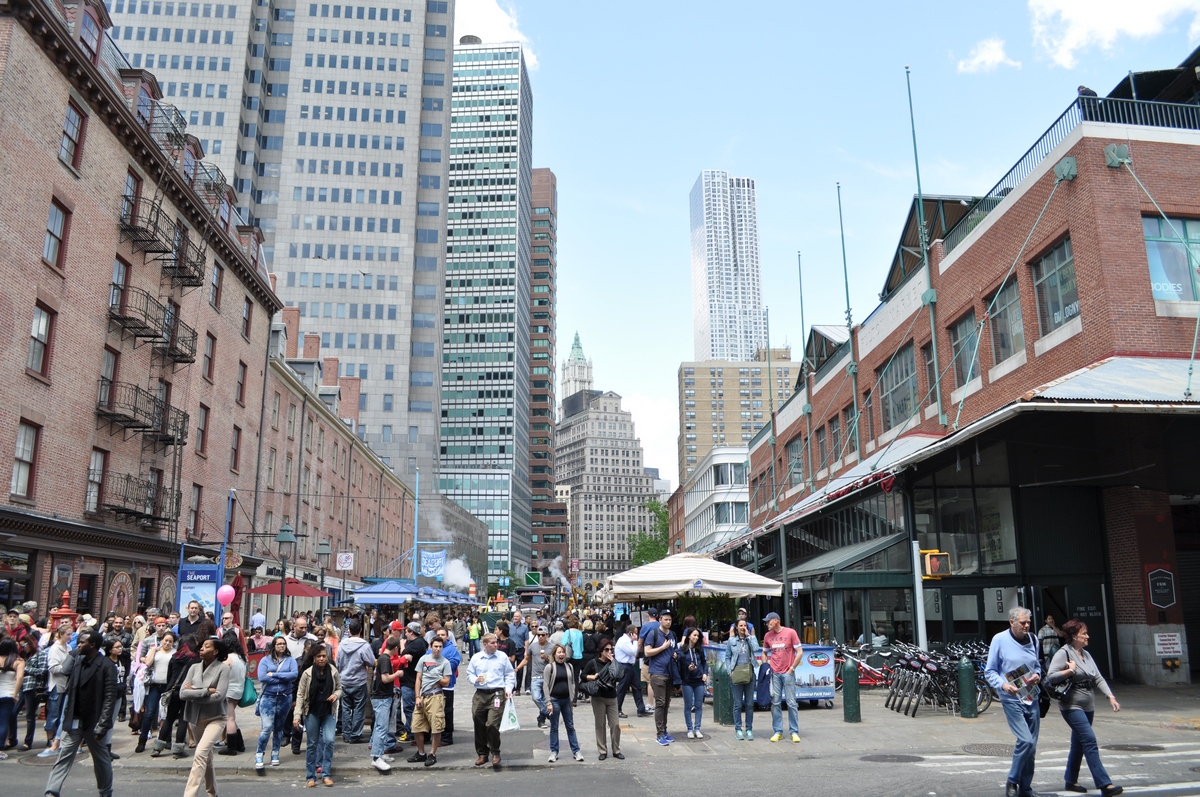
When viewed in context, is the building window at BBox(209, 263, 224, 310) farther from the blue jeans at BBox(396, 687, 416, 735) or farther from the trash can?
the trash can

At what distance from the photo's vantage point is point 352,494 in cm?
5856

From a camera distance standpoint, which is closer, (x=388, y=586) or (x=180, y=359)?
(x=180, y=359)

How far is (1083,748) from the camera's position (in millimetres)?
9141

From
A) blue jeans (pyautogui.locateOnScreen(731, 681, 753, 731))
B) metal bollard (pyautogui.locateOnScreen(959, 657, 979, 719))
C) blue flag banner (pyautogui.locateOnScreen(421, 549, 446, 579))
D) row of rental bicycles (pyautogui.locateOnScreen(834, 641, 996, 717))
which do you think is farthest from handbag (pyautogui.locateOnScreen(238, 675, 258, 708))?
blue flag banner (pyautogui.locateOnScreen(421, 549, 446, 579))

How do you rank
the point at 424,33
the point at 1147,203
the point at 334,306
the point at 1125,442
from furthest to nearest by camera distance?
the point at 424,33
the point at 334,306
the point at 1147,203
the point at 1125,442

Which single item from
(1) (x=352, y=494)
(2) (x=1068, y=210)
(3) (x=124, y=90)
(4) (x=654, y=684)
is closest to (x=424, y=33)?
(1) (x=352, y=494)

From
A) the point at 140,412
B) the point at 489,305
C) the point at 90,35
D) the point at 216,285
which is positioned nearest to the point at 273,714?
the point at 140,412

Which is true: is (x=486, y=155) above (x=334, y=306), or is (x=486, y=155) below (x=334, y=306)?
above

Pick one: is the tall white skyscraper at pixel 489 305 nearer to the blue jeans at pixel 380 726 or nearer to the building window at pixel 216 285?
the building window at pixel 216 285

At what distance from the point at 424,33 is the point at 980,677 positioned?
10101 centimetres

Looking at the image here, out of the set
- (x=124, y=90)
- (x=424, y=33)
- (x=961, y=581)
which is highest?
(x=424, y=33)

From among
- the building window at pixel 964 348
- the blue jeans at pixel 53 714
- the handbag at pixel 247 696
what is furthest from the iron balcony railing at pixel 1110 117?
the blue jeans at pixel 53 714

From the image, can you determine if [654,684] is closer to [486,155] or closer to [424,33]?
[424,33]

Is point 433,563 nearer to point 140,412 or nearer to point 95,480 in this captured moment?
point 140,412
